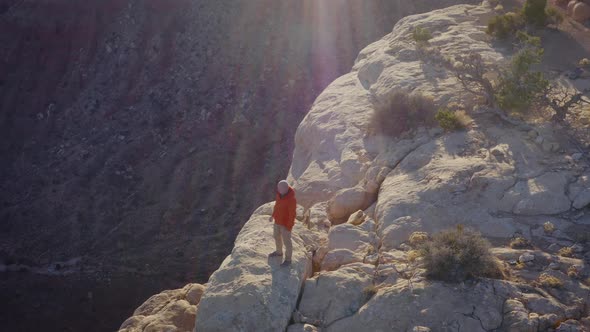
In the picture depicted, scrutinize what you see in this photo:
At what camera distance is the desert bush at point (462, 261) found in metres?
8.79

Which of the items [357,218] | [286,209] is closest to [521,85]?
[357,218]

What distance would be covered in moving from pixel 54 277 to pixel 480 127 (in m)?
21.0

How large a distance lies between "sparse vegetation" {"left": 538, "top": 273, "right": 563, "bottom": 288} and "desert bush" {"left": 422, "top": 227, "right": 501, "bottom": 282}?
658mm

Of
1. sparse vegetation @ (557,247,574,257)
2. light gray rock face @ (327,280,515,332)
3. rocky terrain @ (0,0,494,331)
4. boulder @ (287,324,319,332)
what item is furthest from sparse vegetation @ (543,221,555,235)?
rocky terrain @ (0,0,494,331)

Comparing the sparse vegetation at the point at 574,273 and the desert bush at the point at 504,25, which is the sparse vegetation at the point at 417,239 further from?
the desert bush at the point at 504,25

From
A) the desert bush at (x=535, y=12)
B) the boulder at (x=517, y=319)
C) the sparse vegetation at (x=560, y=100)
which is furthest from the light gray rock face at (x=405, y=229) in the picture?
the desert bush at (x=535, y=12)

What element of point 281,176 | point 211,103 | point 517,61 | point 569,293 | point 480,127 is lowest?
point 281,176

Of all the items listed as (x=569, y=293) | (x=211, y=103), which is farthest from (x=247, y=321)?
(x=211, y=103)

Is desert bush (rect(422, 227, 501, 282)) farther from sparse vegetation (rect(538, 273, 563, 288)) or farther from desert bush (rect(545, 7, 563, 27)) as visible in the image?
desert bush (rect(545, 7, 563, 27))

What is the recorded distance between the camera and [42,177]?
98.3 feet

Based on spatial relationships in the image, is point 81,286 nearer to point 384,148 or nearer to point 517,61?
point 384,148

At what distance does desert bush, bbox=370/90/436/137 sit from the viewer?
43.4 feet

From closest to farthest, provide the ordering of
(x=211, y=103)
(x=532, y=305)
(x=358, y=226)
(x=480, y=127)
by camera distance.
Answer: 1. (x=532, y=305)
2. (x=358, y=226)
3. (x=480, y=127)
4. (x=211, y=103)

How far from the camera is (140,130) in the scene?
3014 cm
